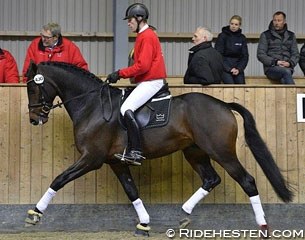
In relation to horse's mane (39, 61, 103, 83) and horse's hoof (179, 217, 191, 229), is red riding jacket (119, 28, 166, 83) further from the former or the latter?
horse's hoof (179, 217, 191, 229)

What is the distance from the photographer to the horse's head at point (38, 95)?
838 centimetres

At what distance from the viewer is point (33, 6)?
13.4 m

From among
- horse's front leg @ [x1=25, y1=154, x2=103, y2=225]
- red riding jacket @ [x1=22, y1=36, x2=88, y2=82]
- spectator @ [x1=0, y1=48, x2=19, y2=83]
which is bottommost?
horse's front leg @ [x1=25, y1=154, x2=103, y2=225]

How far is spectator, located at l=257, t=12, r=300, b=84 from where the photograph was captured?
11.1m

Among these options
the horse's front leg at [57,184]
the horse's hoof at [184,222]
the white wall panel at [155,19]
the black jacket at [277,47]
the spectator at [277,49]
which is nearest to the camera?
the horse's front leg at [57,184]

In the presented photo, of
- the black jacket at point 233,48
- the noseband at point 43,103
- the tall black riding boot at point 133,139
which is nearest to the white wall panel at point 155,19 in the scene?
the black jacket at point 233,48

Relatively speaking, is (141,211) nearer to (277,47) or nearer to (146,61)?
(146,61)

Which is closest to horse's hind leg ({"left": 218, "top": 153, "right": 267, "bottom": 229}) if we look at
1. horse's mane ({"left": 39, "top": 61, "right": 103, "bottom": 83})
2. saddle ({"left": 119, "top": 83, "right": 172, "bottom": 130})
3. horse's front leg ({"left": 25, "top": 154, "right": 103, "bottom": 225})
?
saddle ({"left": 119, "top": 83, "right": 172, "bottom": 130})

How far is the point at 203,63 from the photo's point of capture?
9.20m

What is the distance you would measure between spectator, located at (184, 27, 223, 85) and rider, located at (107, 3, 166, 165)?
0.96 metres

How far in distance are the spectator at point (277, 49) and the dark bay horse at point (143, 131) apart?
109 inches

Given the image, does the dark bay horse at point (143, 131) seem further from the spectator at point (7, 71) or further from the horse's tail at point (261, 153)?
the spectator at point (7, 71)

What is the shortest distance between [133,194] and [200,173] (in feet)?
2.67

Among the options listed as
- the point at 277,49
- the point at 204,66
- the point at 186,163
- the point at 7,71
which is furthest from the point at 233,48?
the point at 7,71
